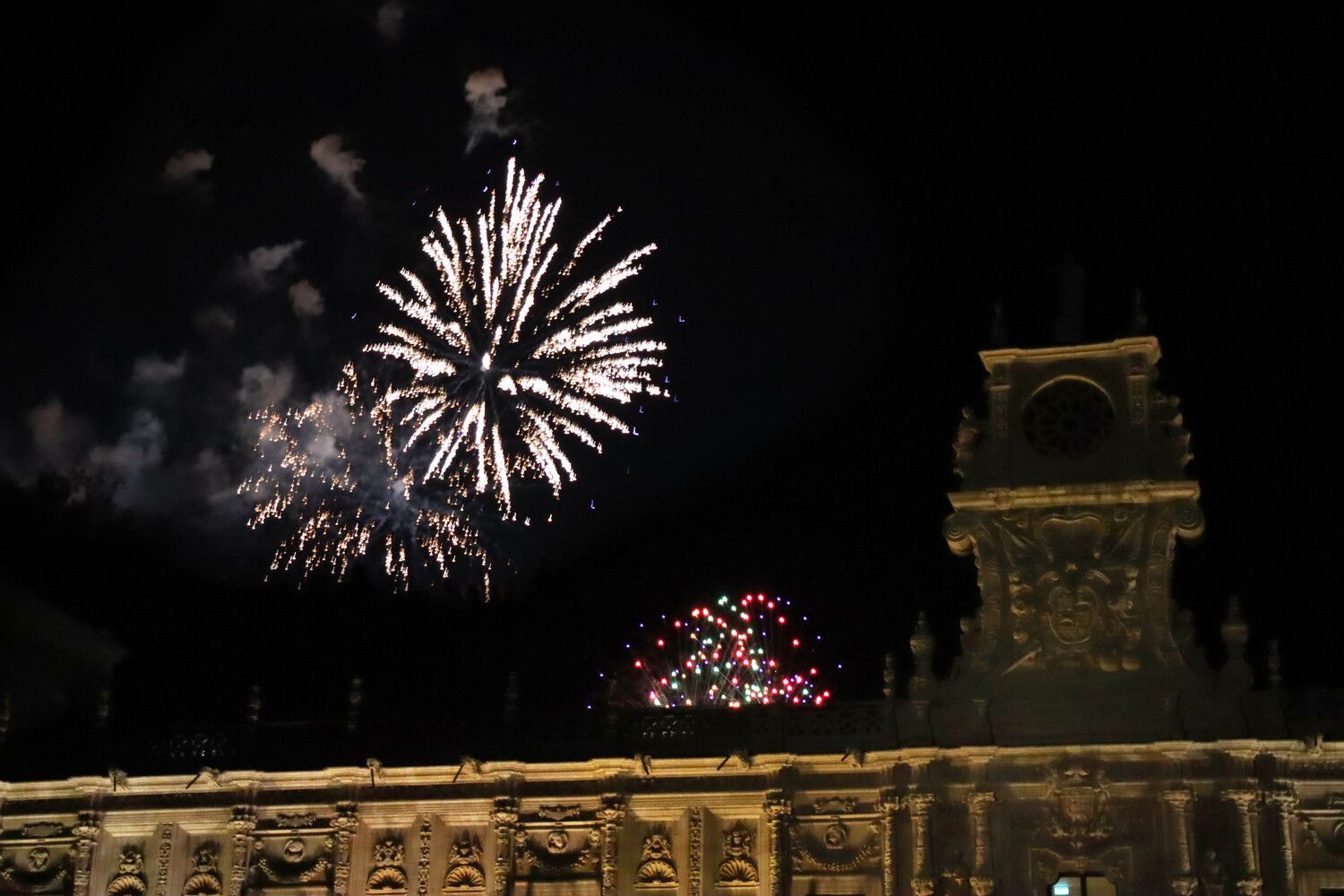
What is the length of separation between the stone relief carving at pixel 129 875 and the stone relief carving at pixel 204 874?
983 mm

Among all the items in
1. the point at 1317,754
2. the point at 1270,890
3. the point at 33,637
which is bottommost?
the point at 1270,890

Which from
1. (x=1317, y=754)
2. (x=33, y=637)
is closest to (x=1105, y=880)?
(x=1317, y=754)

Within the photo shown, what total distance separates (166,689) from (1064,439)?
32.8m

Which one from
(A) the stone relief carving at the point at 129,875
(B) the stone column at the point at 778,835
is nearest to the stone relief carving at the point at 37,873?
(A) the stone relief carving at the point at 129,875

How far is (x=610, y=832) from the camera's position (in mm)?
38750

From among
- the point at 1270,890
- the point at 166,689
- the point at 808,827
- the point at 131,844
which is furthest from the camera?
the point at 166,689

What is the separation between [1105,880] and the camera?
36219 millimetres

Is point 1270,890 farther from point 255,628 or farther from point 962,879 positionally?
point 255,628

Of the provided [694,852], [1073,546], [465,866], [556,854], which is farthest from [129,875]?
[1073,546]

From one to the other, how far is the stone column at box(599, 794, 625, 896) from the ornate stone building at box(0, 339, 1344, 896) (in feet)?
0.13

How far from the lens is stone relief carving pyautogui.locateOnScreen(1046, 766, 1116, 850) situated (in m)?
36.3

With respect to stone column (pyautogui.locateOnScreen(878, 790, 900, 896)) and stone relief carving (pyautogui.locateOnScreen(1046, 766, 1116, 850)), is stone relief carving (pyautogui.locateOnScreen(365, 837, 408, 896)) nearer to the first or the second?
stone column (pyautogui.locateOnScreen(878, 790, 900, 896))

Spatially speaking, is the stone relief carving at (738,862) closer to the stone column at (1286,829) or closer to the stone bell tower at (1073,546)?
the stone bell tower at (1073,546)

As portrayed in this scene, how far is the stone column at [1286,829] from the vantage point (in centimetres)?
3516
